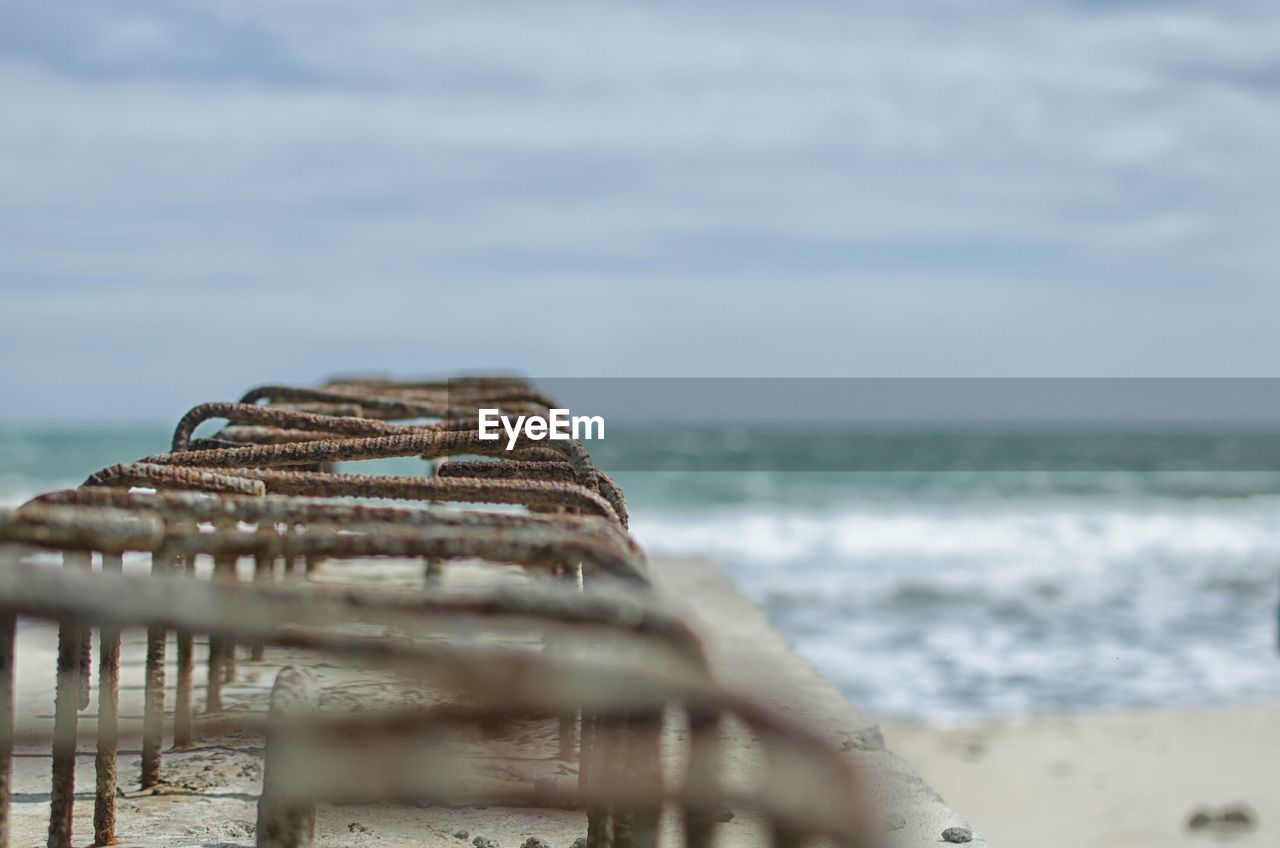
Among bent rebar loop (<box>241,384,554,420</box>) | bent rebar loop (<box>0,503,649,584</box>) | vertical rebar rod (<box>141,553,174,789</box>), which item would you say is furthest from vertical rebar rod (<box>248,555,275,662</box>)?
bent rebar loop (<box>0,503,649,584</box>)

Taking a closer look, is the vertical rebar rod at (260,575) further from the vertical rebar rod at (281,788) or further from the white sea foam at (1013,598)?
the white sea foam at (1013,598)

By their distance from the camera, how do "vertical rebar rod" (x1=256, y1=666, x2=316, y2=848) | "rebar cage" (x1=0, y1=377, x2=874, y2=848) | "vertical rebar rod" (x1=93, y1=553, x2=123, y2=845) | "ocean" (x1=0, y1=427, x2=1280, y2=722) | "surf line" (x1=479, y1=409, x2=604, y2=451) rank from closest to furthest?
"rebar cage" (x1=0, y1=377, x2=874, y2=848) < "vertical rebar rod" (x1=256, y1=666, x2=316, y2=848) < "vertical rebar rod" (x1=93, y1=553, x2=123, y2=845) < "surf line" (x1=479, y1=409, x2=604, y2=451) < "ocean" (x1=0, y1=427, x2=1280, y2=722)

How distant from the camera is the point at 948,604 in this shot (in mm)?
13305

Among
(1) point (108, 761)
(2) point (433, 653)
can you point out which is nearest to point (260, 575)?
(1) point (108, 761)

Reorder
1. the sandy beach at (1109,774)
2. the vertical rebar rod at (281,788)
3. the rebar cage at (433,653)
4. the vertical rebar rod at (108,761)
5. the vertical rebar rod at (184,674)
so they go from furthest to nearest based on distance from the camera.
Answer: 1. the sandy beach at (1109,774)
2. the vertical rebar rod at (184,674)
3. the vertical rebar rod at (108,761)
4. the vertical rebar rod at (281,788)
5. the rebar cage at (433,653)

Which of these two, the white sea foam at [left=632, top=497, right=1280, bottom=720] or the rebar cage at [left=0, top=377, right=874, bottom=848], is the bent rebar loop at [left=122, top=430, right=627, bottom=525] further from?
the white sea foam at [left=632, top=497, right=1280, bottom=720]

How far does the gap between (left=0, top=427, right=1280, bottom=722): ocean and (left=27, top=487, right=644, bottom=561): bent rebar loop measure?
724 cm

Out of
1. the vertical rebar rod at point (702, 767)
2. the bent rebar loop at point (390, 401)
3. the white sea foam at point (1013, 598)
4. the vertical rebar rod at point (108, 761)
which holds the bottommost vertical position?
the white sea foam at point (1013, 598)

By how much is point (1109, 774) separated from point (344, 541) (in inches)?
282

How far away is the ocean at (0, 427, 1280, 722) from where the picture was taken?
31.4 feet

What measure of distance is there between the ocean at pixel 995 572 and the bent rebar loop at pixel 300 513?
7239mm

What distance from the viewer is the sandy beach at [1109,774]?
21.3 feet

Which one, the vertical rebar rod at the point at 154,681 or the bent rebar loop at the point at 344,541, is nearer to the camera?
the bent rebar loop at the point at 344,541

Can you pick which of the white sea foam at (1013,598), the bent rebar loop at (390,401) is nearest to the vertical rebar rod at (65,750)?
the bent rebar loop at (390,401)
